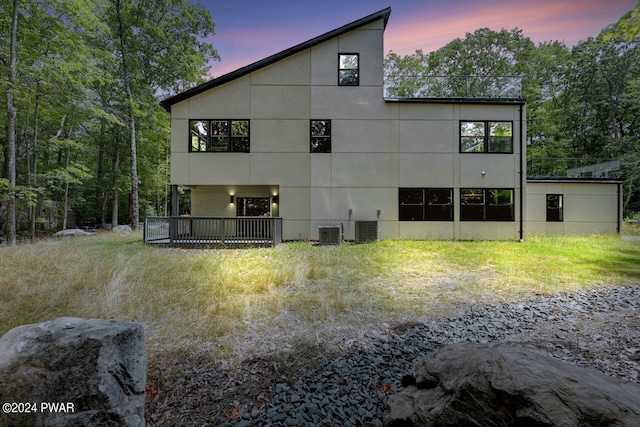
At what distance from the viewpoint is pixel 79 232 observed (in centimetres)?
1591

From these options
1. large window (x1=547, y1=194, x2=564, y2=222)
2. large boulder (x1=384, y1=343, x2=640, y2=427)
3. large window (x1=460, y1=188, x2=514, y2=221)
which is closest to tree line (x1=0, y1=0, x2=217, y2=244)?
large boulder (x1=384, y1=343, x2=640, y2=427)

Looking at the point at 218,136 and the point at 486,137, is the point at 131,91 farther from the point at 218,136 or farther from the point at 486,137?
the point at 486,137

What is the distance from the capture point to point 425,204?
13.0m

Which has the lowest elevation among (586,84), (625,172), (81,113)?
(625,172)

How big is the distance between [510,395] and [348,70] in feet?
44.6

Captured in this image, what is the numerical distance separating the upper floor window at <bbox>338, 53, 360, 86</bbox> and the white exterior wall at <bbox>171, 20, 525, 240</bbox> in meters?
0.25

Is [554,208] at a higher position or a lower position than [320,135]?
lower

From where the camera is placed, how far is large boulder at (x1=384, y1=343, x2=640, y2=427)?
64.1 inches

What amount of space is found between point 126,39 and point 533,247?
25719 millimetres

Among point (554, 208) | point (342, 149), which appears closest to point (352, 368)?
point (342, 149)

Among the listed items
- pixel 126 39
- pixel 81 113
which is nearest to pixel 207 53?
pixel 126 39

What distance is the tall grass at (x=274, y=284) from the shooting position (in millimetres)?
4211

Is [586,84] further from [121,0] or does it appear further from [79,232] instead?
[79,232]

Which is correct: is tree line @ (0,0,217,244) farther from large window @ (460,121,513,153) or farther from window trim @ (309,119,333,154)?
large window @ (460,121,513,153)
